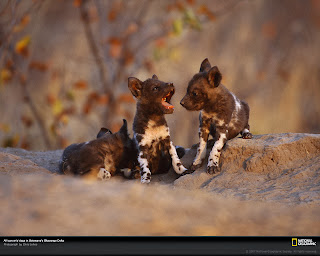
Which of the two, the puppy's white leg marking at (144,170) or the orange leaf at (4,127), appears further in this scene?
the orange leaf at (4,127)

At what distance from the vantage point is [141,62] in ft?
43.6

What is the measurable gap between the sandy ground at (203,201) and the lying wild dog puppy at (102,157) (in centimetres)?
73

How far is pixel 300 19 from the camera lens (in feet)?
48.7

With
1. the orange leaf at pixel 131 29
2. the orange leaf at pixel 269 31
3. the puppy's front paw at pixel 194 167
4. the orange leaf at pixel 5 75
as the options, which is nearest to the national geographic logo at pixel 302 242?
the puppy's front paw at pixel 194 167

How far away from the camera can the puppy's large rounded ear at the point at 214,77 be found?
18.6 feet

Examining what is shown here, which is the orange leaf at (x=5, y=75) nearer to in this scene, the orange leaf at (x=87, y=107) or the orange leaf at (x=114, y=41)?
the orange leaf at (x=87, y=107)

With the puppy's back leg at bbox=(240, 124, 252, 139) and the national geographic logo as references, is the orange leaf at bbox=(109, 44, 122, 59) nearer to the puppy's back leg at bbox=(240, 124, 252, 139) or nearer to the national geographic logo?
the puppy's back leg at bbox=(240, 124, 252, 139)

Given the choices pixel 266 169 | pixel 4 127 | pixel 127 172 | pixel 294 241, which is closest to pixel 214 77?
pixel 266 169

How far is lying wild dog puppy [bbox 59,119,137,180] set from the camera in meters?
5.83

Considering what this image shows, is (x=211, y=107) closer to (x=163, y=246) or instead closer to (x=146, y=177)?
(x=146, y=177)

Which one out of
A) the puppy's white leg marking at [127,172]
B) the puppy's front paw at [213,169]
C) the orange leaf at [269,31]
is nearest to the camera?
the puppy's front paw at [213,169]

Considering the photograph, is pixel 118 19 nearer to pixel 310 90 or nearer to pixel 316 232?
pixel 310 90

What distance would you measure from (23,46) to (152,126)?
656 centimetres

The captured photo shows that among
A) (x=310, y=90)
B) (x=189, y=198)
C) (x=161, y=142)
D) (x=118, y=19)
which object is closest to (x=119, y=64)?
(x=118, y=19)
